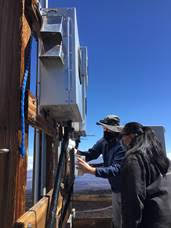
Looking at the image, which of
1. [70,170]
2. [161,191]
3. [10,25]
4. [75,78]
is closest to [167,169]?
[161,191]

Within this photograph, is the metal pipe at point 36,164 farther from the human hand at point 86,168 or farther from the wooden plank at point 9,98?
the wooden plank at point 9,98

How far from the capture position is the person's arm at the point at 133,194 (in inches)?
80.1

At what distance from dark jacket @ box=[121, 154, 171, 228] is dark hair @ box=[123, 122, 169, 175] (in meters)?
0.06

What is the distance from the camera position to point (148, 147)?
2.23 m

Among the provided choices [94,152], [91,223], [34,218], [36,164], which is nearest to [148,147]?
[34,218]

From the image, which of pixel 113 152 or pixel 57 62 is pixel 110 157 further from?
pixel 57 62

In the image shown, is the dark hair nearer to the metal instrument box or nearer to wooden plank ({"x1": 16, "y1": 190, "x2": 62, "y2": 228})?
the metal instrument box

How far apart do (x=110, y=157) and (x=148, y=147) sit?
59.6 inches

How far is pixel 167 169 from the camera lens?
7.29 feet

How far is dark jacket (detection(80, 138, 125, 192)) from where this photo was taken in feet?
10.2

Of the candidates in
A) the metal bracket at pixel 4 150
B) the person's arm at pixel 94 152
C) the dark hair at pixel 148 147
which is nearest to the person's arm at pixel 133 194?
the dark hair at pixel 148 147

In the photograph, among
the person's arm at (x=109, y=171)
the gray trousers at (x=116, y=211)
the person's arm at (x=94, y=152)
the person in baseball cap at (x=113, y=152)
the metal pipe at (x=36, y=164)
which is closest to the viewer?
the metal pipe at (x=36, y=164)

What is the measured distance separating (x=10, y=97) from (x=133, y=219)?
1.25 metres

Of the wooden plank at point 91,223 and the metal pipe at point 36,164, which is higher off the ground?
the metal pipe at point 36,164
